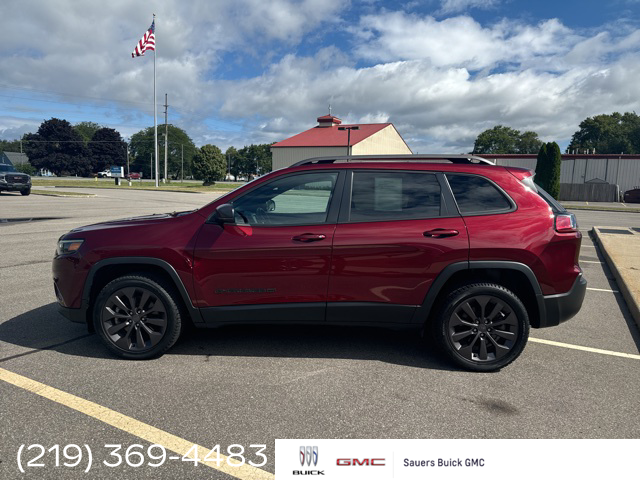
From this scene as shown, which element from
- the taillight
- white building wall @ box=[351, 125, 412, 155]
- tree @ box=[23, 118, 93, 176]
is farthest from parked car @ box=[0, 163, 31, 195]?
tree @ box=[23, 118, 93, 176]

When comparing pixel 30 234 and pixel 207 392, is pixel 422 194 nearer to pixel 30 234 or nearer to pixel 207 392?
pixel 207 392

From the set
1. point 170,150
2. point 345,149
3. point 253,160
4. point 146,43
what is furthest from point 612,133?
point 170,150

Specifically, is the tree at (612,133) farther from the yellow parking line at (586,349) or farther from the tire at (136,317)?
the tire at (136,317)

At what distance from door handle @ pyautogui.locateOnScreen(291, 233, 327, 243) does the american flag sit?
35.5 meters

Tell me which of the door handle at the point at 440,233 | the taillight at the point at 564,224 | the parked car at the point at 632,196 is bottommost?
the door handle at the point at 440,233

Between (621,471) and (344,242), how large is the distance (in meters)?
2.22

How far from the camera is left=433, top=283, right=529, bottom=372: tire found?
357 centimetres

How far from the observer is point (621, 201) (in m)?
40.8

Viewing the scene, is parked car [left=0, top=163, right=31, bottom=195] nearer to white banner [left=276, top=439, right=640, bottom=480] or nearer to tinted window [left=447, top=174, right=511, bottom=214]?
tinted window [left=447, top=174, right=511, bottom=214]

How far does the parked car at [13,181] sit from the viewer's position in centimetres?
2452

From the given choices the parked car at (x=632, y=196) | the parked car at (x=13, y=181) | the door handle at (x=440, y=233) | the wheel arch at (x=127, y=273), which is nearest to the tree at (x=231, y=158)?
the parked car at (x=13, y=181)

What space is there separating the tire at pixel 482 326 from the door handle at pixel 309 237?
3.81 ft

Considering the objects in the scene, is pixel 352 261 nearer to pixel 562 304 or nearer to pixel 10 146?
pixel 562 304

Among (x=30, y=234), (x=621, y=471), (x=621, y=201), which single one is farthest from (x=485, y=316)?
(x=621, y=201)
